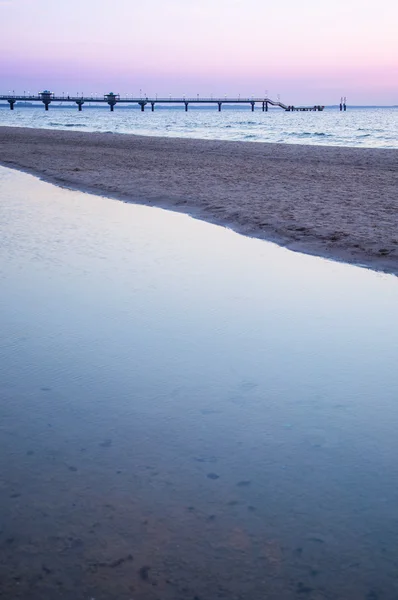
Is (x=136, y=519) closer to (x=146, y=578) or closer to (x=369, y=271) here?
(x=146, y=578)

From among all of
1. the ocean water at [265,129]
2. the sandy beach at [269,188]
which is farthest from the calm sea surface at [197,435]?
the ocean water at [265,129]

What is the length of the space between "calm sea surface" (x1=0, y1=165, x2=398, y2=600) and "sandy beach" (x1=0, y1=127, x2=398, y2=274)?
7.34ft

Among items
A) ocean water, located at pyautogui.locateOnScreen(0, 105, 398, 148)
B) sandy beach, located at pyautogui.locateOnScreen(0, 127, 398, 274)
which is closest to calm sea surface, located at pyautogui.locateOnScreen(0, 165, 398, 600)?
sandy beach, located at pyautogui.locateOnScreen(0, 127, 398, 274)

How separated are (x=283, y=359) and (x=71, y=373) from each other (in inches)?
59.8

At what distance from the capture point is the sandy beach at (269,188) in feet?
29.8

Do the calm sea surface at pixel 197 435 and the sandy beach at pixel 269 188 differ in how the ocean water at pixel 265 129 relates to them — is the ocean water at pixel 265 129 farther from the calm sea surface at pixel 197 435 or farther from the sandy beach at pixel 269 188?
the calm sea surface at pixel 197 435

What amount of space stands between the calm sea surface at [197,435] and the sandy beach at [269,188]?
224cm

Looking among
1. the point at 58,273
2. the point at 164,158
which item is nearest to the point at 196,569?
the point at 58,273

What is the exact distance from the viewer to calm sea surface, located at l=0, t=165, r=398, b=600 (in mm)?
2434

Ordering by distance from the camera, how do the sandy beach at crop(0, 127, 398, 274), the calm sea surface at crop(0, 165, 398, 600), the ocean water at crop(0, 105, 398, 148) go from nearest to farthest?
the calm sea surface at crop(0, 165, 398, 600), the sandy beach at crop(0, 127, 398, 274), the ocean water at crop(0, 105, 398, 148)

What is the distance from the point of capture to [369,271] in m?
7.41

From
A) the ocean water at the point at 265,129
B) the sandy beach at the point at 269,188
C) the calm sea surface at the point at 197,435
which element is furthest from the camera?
the ocean water at the point at 265,129

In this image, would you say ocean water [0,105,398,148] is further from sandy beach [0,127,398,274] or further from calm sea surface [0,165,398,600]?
calm sea surface [0,165,398,600]

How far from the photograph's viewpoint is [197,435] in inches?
137
